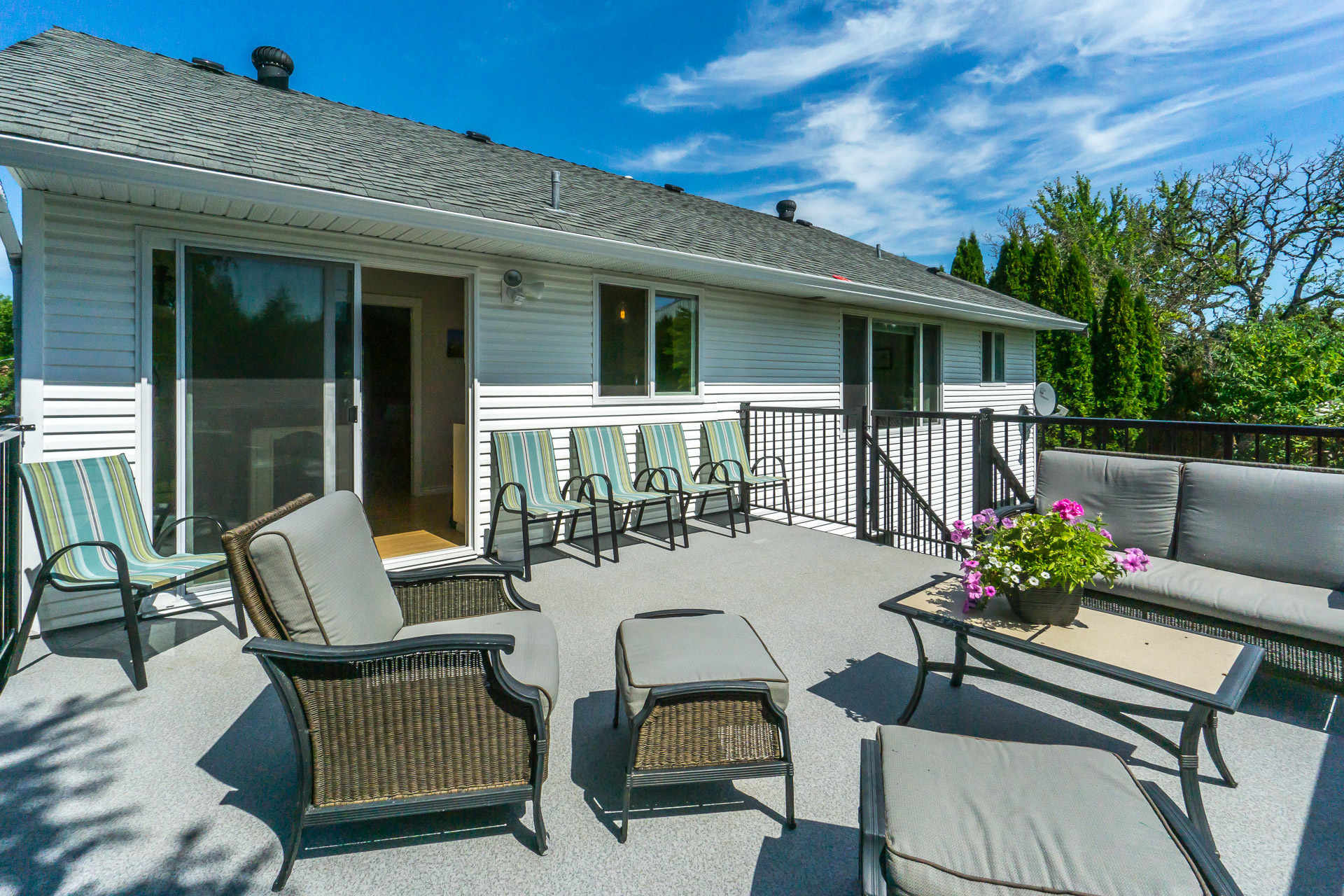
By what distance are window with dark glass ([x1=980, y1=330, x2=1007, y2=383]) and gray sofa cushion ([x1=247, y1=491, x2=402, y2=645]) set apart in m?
10.2

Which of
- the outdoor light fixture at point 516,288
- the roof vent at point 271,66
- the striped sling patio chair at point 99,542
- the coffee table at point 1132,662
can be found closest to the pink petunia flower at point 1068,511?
the coffee table at point 1132,662

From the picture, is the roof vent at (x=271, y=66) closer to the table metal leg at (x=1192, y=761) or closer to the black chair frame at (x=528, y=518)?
the black chair frame at (x=528, y=518)

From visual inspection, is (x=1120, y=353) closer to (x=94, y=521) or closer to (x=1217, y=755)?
(x=1217, y=755)

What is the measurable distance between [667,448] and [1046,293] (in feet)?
40.2

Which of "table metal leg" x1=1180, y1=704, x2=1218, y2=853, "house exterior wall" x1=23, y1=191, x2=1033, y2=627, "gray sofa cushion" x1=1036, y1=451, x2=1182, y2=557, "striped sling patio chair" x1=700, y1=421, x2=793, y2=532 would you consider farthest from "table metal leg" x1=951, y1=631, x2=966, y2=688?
"house exterior wall" x1=23, y1=191, x2=1033, y2=627

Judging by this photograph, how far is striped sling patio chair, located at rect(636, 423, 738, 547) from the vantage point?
544 centimetres

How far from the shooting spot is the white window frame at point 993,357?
10320mm

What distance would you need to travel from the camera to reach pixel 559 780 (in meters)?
2.09

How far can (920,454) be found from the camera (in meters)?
9.28

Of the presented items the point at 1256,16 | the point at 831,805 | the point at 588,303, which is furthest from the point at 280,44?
the point at 1256,16

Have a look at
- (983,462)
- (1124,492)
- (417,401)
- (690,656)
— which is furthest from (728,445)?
(690,656)

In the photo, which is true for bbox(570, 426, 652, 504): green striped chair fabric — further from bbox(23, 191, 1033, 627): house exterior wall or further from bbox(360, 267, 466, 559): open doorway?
bbox(360, 267, 466, 559): open doorway

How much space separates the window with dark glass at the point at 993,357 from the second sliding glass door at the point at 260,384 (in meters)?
9.38

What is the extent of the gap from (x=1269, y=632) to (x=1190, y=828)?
1.78 meters
